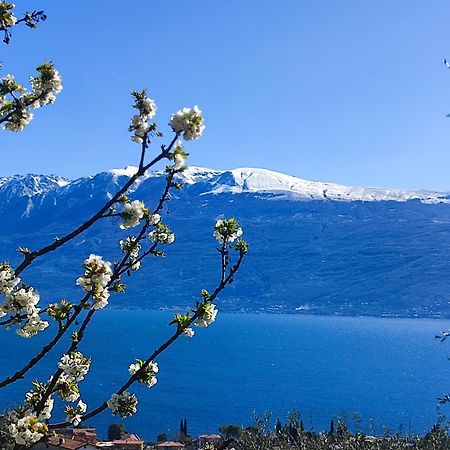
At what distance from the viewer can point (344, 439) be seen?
2614cm

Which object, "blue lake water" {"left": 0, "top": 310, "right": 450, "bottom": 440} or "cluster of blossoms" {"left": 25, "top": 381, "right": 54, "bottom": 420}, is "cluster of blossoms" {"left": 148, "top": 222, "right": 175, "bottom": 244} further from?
"blue lake water" {"left": 0, "top": 310, "right": 450, "bottom": 440}

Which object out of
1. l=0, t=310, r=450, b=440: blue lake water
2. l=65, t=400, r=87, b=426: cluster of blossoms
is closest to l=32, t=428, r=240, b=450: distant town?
l=0, t=310, r=450, b=440: blue lake water

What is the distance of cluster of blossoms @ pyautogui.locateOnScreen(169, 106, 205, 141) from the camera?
421 cm

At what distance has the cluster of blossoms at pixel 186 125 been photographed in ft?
13.8

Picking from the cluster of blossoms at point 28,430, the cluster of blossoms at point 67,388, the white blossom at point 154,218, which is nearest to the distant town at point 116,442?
the white blossom at point 154,218

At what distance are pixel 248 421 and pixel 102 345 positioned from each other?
10788 centimetres

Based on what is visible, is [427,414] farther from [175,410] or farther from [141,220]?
[141,220]

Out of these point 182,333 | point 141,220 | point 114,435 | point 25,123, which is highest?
point 25,123

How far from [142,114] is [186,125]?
37 centimetres

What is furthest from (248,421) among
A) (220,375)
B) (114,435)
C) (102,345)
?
(102,345)

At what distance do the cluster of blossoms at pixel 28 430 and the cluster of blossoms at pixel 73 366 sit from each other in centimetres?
39

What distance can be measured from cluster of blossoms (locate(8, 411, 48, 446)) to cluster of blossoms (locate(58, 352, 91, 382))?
0.39 metres

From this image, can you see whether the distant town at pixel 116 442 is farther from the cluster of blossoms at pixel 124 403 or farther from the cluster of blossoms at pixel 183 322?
the cluster of blossoms at pixel 183 322

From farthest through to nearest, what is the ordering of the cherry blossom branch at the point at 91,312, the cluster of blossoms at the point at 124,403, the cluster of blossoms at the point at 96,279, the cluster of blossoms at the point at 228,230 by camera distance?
the cluster of blossoms at the point at 228,230 → the cluster of blossoms at the point at 124,403 → the cherry blossom branch at the point at 91,312 → the cluster of blossoms at the point at 96,279
